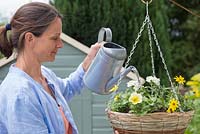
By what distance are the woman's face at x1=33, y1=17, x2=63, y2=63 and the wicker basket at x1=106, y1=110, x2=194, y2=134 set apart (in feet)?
1.02

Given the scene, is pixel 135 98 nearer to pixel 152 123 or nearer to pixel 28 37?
pixel 152 123

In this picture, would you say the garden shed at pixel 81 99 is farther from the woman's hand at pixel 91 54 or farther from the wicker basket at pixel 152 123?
the wicker basket at pixel 152 123

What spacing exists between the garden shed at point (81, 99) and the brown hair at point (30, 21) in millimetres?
1816

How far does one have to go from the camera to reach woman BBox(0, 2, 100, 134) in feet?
5.79

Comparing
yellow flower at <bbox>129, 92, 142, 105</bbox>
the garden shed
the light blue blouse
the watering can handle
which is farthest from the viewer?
the garden shed

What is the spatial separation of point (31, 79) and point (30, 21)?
0.66 feet

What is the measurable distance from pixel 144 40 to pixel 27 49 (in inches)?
101

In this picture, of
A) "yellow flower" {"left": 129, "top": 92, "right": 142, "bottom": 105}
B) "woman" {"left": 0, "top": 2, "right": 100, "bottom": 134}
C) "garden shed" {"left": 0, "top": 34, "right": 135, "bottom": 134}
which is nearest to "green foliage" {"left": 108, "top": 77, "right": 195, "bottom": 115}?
"yellow flower" {"left": 129, "top": 92, "right": 142, "bottom": 105}

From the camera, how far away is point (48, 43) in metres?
1.85

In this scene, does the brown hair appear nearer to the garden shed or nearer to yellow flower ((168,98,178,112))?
yellow flower ((168,98,178,112))

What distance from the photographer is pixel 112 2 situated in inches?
181

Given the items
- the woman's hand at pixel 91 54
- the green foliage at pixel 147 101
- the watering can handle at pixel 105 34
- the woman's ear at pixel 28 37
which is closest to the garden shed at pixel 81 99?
the woman's hand at pixel 91 54

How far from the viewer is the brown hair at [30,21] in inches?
71.9

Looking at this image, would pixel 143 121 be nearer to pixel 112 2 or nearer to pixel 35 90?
pixel 35 90
